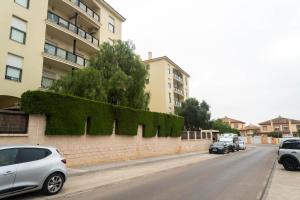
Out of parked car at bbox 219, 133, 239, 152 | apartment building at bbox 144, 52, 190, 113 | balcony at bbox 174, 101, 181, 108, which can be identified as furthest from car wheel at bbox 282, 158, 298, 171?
balcony at bbox 174, 101, 181, 108

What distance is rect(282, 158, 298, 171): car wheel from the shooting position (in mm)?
14789

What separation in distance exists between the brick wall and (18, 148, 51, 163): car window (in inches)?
187

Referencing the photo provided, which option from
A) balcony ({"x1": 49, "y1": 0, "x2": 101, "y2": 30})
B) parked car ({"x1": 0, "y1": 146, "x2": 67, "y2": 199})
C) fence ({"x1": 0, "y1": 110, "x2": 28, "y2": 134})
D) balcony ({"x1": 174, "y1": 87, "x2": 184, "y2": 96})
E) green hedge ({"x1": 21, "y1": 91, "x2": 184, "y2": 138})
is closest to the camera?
parked car ({"x1": 0, "y1": 146, "x2": 67, "y2": 199})

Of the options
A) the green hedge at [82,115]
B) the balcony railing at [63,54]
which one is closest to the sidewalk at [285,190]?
the green hedge at [82,115]

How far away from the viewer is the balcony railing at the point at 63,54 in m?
22.3

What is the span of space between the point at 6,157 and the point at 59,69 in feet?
59.4

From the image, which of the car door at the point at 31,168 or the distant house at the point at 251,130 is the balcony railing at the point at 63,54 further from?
the distant house at the point at 251,130

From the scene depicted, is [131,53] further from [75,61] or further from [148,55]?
[148,55]

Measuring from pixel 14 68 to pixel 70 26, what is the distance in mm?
7706

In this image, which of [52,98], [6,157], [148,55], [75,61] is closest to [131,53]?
[75,61]

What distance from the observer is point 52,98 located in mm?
14820

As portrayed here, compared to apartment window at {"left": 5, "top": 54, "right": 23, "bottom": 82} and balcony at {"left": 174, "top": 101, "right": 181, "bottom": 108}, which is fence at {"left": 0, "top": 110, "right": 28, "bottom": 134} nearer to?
apartment window at {"left": 5, "top": 54, "right": 23, "bottom": 82}

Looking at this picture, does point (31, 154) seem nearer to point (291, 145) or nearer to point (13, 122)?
point (13, 122)

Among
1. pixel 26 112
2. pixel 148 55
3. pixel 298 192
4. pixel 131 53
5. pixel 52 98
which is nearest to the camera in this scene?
pixel 298 192
